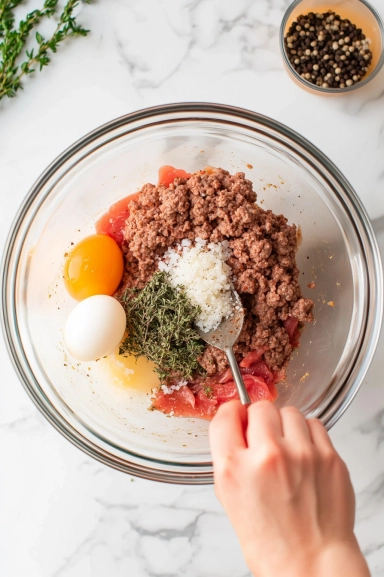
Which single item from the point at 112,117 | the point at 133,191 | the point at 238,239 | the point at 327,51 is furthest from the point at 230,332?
the point at 327,51

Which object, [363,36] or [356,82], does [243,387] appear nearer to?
[356,82]

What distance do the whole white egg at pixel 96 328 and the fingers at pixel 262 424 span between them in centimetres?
80

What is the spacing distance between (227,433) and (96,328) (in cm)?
82

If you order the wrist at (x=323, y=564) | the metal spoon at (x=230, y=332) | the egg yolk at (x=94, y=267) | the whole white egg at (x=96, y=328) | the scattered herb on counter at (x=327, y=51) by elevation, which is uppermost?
the scattered herb on counter at (x=327, y=51)

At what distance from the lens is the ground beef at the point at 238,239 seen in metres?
2.28

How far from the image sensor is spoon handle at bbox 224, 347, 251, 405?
219 centimetres

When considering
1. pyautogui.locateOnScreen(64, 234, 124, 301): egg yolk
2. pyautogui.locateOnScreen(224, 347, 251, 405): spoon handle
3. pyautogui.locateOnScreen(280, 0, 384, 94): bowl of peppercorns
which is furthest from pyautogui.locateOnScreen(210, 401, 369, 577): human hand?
pyautogui.locateOnScreen(280, 0, 384, 94): bowl of peppercorns

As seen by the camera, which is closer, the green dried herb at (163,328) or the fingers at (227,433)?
the fingers at (227,433)

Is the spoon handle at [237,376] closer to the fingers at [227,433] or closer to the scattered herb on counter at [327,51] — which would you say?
the fingers at [227,433]

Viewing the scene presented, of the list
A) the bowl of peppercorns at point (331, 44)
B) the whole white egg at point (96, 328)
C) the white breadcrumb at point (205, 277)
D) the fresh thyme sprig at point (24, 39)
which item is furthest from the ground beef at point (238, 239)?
the fresh thyme sprig at point (24, 39)

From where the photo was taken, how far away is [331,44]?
9.04 feet

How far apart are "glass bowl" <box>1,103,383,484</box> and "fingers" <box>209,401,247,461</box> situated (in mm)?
721

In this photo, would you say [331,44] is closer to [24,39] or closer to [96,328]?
[24,39]

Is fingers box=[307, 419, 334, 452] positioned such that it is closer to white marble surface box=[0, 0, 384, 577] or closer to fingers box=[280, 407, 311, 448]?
fingers box=[280, 407, 311, 448]
